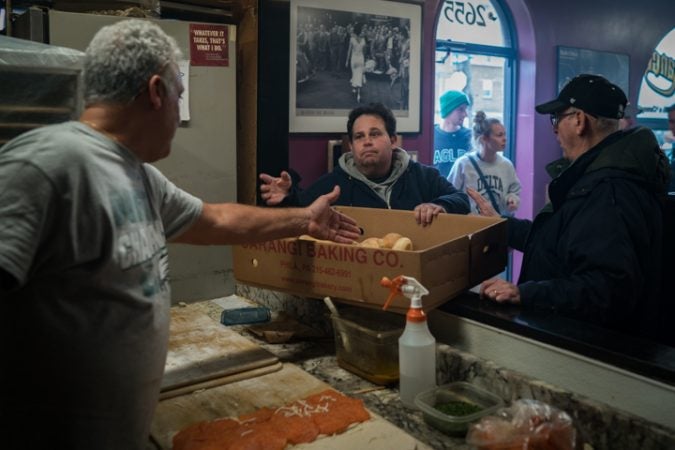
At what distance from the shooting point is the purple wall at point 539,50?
186 inches

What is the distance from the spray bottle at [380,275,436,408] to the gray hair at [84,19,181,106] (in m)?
0.68

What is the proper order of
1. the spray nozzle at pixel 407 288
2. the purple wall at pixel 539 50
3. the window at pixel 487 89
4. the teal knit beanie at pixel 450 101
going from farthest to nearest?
the window at pixel 487 89, the teal knit beanie at pixel 450 101, the purple wall at pixel 539 50, the spray nozzle at pixel 407 288

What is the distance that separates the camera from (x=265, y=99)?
2.56 m

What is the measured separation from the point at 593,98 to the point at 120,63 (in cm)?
159

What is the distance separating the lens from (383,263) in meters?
1.47

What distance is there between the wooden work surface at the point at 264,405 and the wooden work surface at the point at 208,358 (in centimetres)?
3

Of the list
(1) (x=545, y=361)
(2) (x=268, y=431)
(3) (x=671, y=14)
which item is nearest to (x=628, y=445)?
(1) (x=545, y=361)

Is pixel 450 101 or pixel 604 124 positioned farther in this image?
pixel 450 101

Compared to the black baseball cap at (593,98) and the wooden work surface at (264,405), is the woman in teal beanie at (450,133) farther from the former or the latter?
the wooden work surface at (264,405)

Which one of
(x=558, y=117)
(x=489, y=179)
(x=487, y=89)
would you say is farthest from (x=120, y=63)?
(x=487, y=89)

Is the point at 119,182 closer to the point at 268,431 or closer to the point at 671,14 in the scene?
the point at 268,431

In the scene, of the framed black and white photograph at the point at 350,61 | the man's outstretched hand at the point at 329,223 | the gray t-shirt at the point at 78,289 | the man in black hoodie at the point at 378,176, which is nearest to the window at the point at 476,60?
the framed black and white photograph at the point at 350,61

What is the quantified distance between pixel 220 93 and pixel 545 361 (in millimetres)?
1633

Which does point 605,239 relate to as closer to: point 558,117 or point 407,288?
point 558,117
